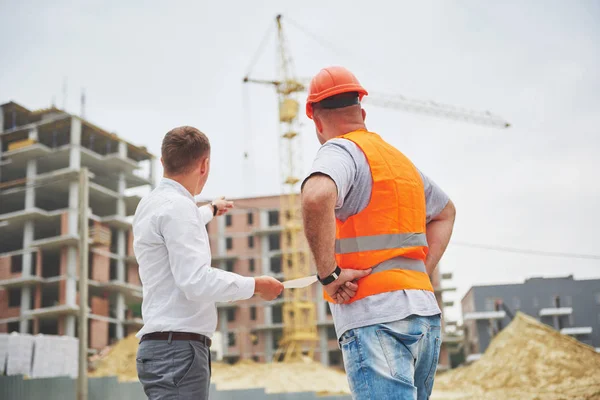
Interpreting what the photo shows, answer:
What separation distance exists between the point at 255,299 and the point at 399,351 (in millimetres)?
64403

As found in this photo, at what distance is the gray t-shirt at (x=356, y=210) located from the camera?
2.13 m

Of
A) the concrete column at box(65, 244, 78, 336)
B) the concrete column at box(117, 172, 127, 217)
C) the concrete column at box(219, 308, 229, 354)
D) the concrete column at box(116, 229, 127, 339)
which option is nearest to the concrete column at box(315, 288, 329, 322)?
the concrete column at box(219, 308, 229, 354)

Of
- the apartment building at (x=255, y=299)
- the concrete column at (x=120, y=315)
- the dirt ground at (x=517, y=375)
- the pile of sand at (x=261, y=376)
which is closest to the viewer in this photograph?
the dirt ground at (x=517, y=375)

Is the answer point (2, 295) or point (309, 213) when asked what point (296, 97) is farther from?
point (309, 213)

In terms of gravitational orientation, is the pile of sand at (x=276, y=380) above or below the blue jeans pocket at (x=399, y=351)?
below

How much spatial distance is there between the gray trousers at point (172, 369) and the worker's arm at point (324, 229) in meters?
0.62

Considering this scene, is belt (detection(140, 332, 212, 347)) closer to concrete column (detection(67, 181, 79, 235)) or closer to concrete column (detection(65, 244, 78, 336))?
concrete column (detection(65, 244, 78, 336))

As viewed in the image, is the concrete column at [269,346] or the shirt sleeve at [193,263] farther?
the concrete column at [269,346]

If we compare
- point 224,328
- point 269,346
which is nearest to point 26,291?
point 224,328

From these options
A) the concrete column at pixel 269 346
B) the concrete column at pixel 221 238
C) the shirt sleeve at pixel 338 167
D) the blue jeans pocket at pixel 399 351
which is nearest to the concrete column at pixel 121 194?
the concrete column at pixel 221 238

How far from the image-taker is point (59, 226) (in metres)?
52.6

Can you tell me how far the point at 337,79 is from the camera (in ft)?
8.13

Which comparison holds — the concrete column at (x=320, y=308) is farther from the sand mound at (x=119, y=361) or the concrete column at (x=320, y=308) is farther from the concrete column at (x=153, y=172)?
the sand mound at (x=119, y=361)

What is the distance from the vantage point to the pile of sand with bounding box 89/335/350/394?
25.9m
